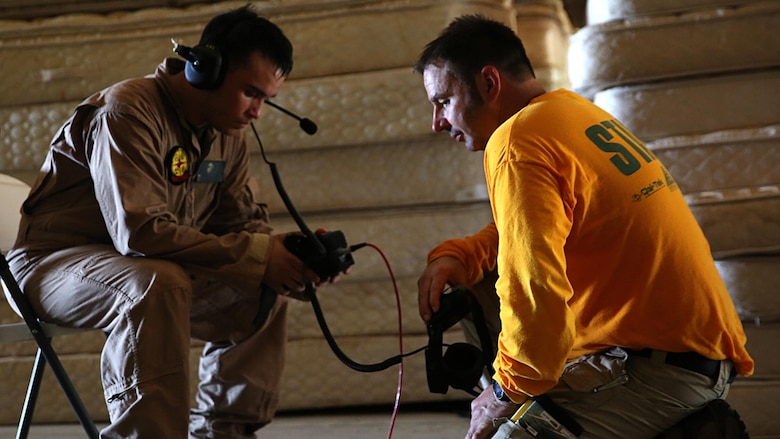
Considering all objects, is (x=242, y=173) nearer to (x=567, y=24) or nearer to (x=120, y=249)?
(x=120, y=249)

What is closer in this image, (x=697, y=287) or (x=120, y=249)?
(x=697, y=287)

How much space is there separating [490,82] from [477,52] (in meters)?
0.06

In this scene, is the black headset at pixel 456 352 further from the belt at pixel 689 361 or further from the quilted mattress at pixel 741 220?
the quilted mattress at pixel 741 220

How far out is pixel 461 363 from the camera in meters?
1.33

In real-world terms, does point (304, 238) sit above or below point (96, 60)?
below

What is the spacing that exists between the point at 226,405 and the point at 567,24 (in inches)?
66.0

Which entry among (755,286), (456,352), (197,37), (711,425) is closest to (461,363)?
(456,352)

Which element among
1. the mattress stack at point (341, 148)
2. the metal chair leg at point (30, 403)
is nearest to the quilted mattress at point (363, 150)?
the mattress stack at point (341, 148)

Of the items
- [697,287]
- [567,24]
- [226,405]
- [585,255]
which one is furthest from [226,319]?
[567,24]

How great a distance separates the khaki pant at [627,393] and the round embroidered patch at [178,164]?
91 centimetres

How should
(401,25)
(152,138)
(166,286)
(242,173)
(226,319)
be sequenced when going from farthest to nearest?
(401,25)
(242,173)
(226,319)
(152,138)
(166,286)

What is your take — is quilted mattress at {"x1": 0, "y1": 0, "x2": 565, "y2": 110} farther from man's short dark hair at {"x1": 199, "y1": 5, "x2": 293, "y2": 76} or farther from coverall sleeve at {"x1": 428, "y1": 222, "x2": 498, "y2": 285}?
coverall sleeve at {"x1": 428, "y1": 222, "x2": 498, "y2": 285}

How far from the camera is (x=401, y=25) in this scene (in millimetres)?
2451

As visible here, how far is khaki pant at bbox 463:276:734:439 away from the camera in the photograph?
3.91 feet
